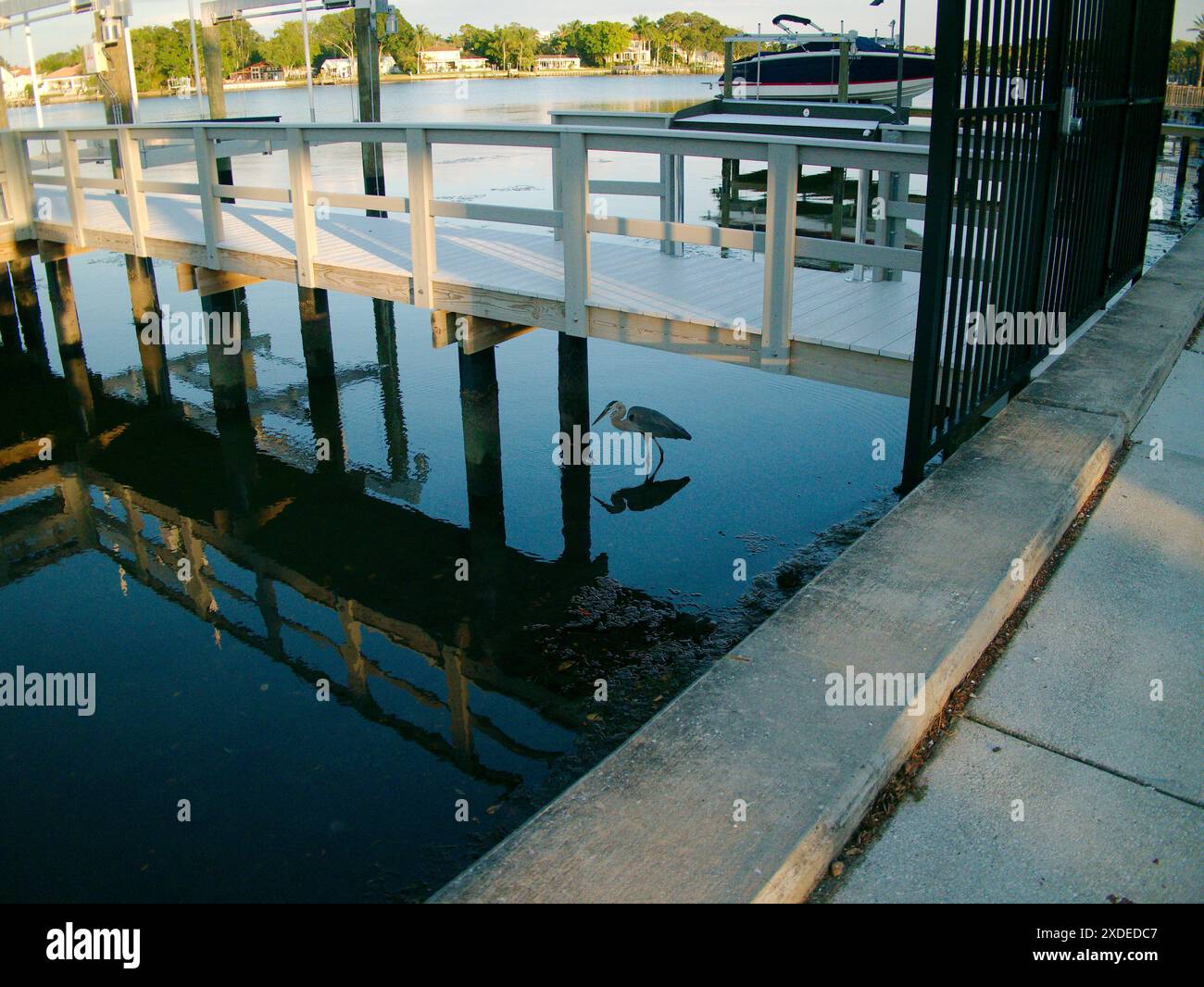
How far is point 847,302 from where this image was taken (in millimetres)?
6906

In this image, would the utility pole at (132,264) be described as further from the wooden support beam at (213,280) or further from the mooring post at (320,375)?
the mooring post at (320,375)

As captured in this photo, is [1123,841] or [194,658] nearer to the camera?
[1123,841]

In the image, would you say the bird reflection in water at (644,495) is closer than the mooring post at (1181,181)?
Yes

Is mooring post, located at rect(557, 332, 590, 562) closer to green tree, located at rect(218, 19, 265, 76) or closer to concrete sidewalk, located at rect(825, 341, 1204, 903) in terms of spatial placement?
concrete sidewalk, located at rect(825, 341, 1204, 903)

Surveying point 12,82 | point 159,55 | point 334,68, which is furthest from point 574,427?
point 334,68

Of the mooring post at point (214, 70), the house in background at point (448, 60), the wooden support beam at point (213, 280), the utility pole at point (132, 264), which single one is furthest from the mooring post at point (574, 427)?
the house in background at point (448, 60)

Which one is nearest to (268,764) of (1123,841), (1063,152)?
(1123,841)

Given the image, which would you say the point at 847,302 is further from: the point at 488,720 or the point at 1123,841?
the point at 1123,841

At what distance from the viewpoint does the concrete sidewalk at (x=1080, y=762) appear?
237cm

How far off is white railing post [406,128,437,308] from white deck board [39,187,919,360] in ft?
0.47

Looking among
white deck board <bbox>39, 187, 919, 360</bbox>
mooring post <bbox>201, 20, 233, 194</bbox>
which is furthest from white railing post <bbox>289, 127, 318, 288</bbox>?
mooring post <bbox>201, 20, 233, 194</bbox>

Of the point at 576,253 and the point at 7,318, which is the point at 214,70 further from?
the point at 576,253

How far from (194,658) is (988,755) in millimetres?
5202

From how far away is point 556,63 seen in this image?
11062 cm
